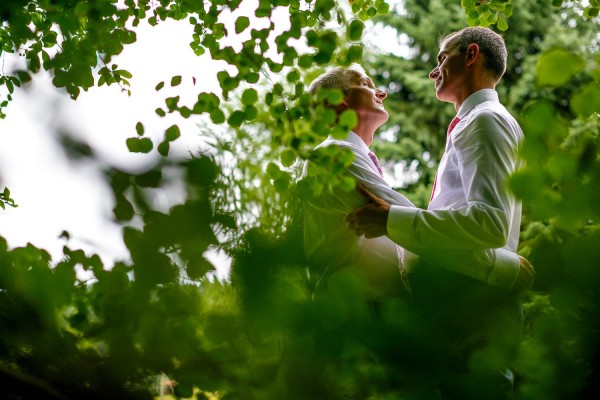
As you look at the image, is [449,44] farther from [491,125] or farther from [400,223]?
[400,223]

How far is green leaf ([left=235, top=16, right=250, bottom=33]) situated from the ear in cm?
72

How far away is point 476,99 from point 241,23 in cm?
72

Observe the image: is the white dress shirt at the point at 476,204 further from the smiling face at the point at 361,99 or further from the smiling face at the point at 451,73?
the smiling face at the point at 361,99

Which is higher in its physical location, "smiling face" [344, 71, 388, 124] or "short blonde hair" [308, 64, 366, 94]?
"short blonde hair" [308, 64, 366, 94]

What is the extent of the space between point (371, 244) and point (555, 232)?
1071 mm

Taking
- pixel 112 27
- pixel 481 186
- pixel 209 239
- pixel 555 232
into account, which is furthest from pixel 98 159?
pixel 112 27

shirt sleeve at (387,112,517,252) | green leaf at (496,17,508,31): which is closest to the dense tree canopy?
shirt sleeve at (387,112,517,252)

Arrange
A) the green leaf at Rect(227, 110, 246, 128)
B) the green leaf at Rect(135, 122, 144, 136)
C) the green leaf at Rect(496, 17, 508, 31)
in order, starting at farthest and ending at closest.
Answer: the green leaf at Rect(496, 17, 508, 31)
the green leaf at Rect(227, 110, 246, 128)
the green leaf at Rect(135, 122, 144, 136)

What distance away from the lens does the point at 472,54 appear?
1.76 m

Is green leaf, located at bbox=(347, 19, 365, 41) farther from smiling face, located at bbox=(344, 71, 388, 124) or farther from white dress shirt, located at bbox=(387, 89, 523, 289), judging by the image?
smiling face, located at bbox=(344, 71, 388, 124)

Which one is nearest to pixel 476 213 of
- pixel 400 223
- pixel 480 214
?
pixel 480 214

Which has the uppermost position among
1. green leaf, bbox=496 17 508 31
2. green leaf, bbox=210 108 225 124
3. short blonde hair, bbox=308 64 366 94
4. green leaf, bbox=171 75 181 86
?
green leaf, bbox=496 17 508 31

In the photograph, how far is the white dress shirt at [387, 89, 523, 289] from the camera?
4.05 feet

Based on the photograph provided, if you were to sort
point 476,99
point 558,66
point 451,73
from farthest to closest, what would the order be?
point 451,73
point 476,99
point 558,66
